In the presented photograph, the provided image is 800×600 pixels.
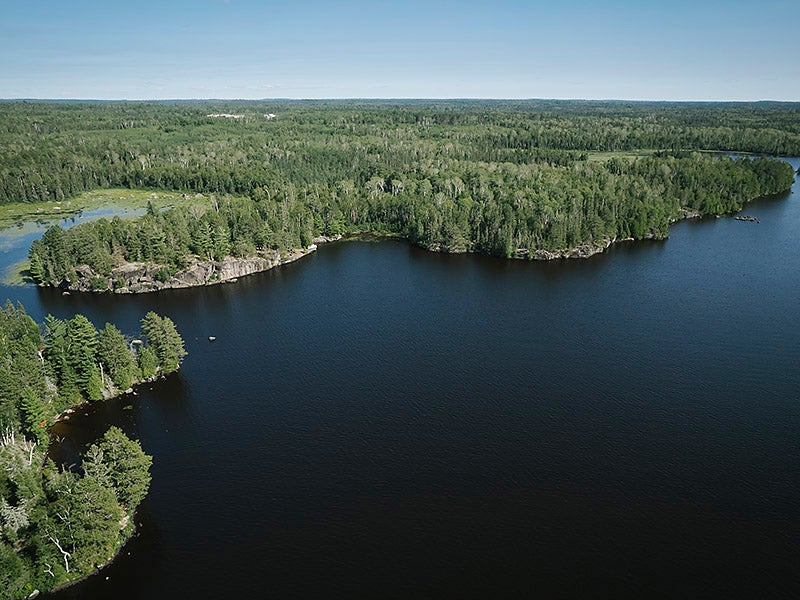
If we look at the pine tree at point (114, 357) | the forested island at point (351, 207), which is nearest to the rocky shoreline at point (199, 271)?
the forested island at point (351, 207)

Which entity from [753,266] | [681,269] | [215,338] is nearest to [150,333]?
[215,338]

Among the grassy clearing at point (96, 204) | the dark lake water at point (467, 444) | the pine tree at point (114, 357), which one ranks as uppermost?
the grassy clearing at point (96, 204)

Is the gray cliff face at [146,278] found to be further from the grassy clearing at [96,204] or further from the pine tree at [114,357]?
the grassy clearing at [96,204]

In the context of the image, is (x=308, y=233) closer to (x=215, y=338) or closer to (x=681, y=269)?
(x=215, y=338)

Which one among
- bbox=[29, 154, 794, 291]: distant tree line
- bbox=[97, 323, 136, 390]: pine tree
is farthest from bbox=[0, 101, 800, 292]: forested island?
bbox=[97, 323, 136, 390]: pine tree

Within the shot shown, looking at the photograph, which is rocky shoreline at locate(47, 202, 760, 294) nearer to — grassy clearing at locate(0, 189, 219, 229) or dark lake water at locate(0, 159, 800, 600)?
dark lake water at locate(0, 159, 800, 600)

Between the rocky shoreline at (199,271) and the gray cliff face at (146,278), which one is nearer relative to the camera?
the gray cliff face at (146,278)
